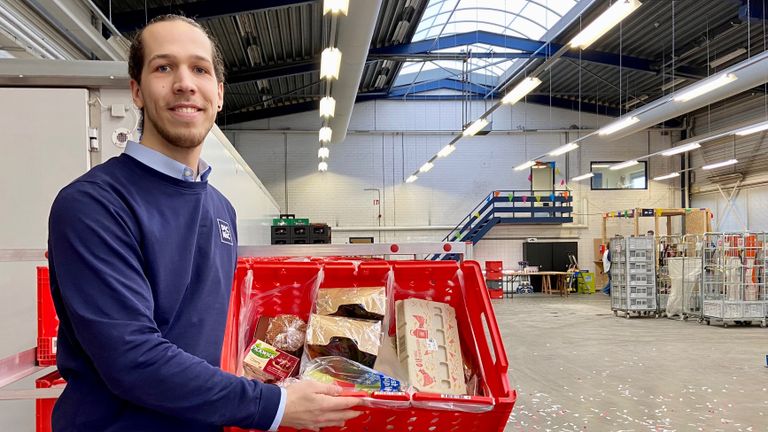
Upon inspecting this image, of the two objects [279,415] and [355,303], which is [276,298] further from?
[279,415]

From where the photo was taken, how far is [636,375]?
6.14 meters

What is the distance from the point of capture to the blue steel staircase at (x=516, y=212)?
55.2ft

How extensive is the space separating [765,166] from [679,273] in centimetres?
683

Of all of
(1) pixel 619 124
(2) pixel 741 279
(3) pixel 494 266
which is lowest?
(3) pixel 494 266

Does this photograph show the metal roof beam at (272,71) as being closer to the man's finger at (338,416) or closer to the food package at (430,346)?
the food package at (430,346)

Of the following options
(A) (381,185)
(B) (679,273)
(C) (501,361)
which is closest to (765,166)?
(B) (679,273)

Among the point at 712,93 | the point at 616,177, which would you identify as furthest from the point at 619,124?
the point at 616,177

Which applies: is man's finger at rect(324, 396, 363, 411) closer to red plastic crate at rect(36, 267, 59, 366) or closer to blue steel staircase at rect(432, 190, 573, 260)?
red plastic crate at rect(36, 267, 59, 366)

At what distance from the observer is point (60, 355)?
0.99 metres

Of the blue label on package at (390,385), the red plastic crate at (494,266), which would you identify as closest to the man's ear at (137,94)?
the blue label on package at (390,385)

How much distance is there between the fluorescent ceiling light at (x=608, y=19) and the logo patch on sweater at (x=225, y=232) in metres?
4.96

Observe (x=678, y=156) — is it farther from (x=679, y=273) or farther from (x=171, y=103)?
(x=171, y=103)

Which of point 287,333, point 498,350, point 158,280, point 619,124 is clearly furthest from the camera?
point 619,124

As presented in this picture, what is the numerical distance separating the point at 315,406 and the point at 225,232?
531 millimetres
